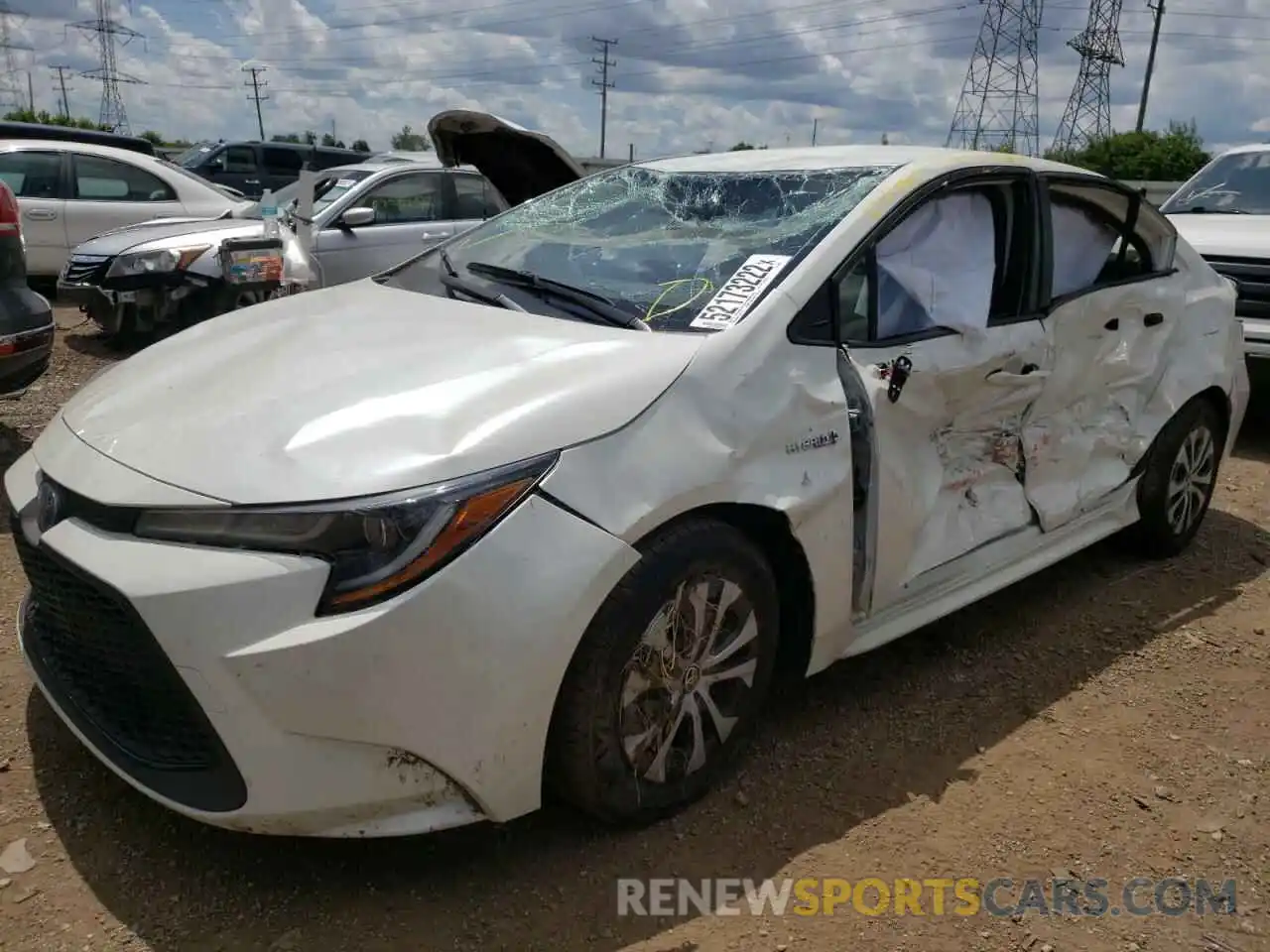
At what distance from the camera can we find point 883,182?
317cm

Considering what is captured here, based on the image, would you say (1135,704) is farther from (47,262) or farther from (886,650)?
(47,262)

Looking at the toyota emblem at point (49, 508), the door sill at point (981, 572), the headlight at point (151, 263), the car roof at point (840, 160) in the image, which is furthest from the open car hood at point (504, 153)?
the headlight at point (151, 263)

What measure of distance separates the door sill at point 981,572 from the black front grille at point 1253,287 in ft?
10.1

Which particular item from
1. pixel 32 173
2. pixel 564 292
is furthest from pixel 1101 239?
pixel 32 173

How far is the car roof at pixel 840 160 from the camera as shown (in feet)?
11.0

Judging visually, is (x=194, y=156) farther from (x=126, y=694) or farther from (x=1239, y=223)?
(x=126, y=694)

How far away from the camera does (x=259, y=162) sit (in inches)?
754

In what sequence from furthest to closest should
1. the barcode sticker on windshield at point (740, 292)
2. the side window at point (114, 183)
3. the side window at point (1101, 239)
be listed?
the side window at point (114, 183) < the side window at point (1101, 239) < the barcode sticker on windshield at point (740, 292)

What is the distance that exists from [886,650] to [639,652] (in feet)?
5.14

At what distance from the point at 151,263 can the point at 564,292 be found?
587 cm

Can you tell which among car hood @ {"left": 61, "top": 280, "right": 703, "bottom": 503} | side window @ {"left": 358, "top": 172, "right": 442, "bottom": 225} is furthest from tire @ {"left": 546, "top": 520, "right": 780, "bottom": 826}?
side window @ {"left": 358, "top": 172, "right": 442, "bottom": 225}

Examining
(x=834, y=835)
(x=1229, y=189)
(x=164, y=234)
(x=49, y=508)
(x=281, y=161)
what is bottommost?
(x=834, y=835)

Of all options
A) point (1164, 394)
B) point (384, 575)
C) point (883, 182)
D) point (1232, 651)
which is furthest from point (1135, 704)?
point (384, 575)

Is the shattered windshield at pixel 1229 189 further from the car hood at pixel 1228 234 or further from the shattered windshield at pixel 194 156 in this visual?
the shattered windshield at pixel 194 156
